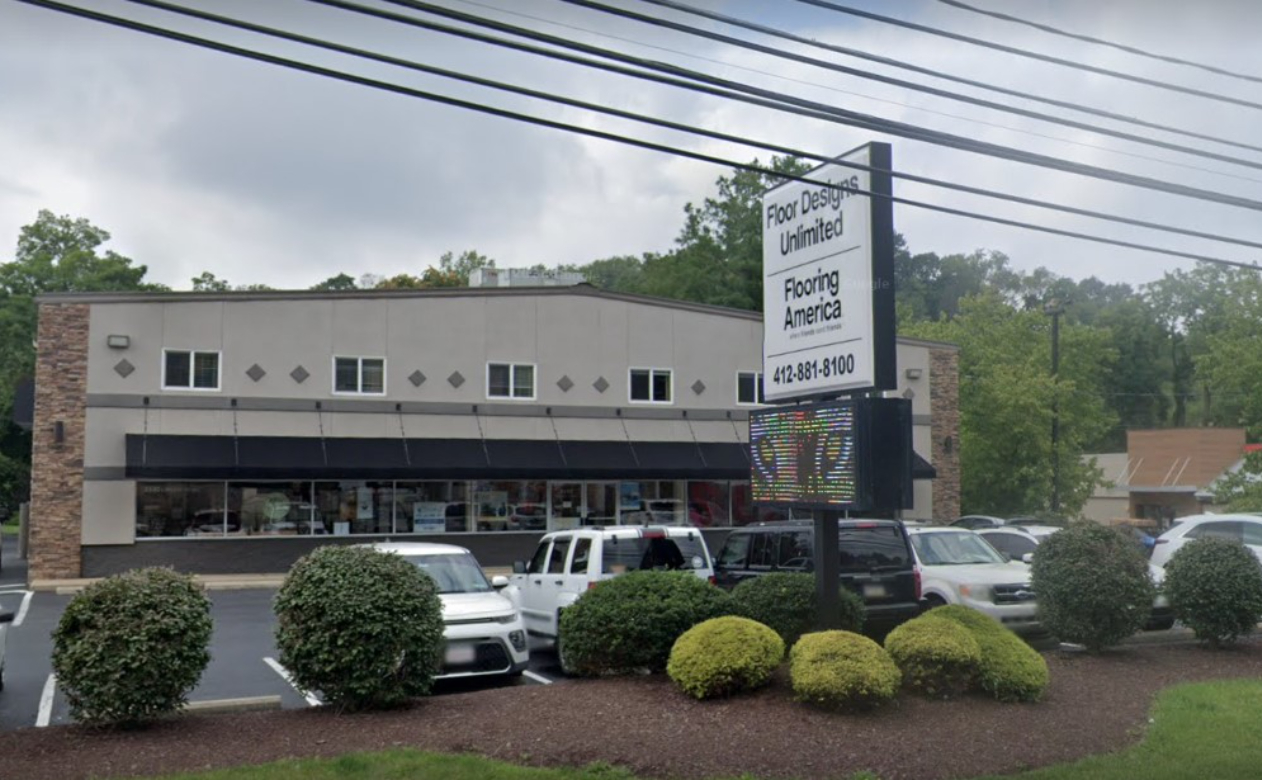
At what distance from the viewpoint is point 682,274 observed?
61.1 metres

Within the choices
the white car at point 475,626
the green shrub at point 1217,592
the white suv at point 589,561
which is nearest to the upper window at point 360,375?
→ the white suv at point 589,561

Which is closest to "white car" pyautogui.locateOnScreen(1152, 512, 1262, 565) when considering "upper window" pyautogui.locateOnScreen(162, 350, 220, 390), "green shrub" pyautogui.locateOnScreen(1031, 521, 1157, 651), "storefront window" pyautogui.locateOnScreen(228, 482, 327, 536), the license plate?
"green shrub" pyautogui.locateOnScreen(1031, 521, 1157, 651)

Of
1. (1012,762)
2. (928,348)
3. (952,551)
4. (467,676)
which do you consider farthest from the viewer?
(928,348)

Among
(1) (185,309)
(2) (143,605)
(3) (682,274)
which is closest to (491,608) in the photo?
(2) (143,605)

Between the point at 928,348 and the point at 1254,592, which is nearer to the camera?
the point at 1254,592

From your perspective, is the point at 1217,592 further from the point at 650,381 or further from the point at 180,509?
the point at 180,509

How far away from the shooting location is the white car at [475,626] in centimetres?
1173

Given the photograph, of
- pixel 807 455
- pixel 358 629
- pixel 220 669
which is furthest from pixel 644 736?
pixel 220 669

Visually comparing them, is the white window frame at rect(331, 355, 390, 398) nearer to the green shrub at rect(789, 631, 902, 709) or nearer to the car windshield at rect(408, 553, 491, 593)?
the car windshield at rect(408, 553, 491, 593)

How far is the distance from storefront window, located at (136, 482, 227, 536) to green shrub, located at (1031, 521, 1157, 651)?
2078 centimetres

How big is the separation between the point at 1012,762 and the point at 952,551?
8156mm

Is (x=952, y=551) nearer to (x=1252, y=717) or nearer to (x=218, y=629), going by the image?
(x=1252, y=717)

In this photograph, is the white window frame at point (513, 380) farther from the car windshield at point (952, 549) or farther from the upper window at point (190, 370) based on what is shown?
the car windshield at point (952, 549)

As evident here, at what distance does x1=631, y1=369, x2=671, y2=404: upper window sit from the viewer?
32500 millimetres
